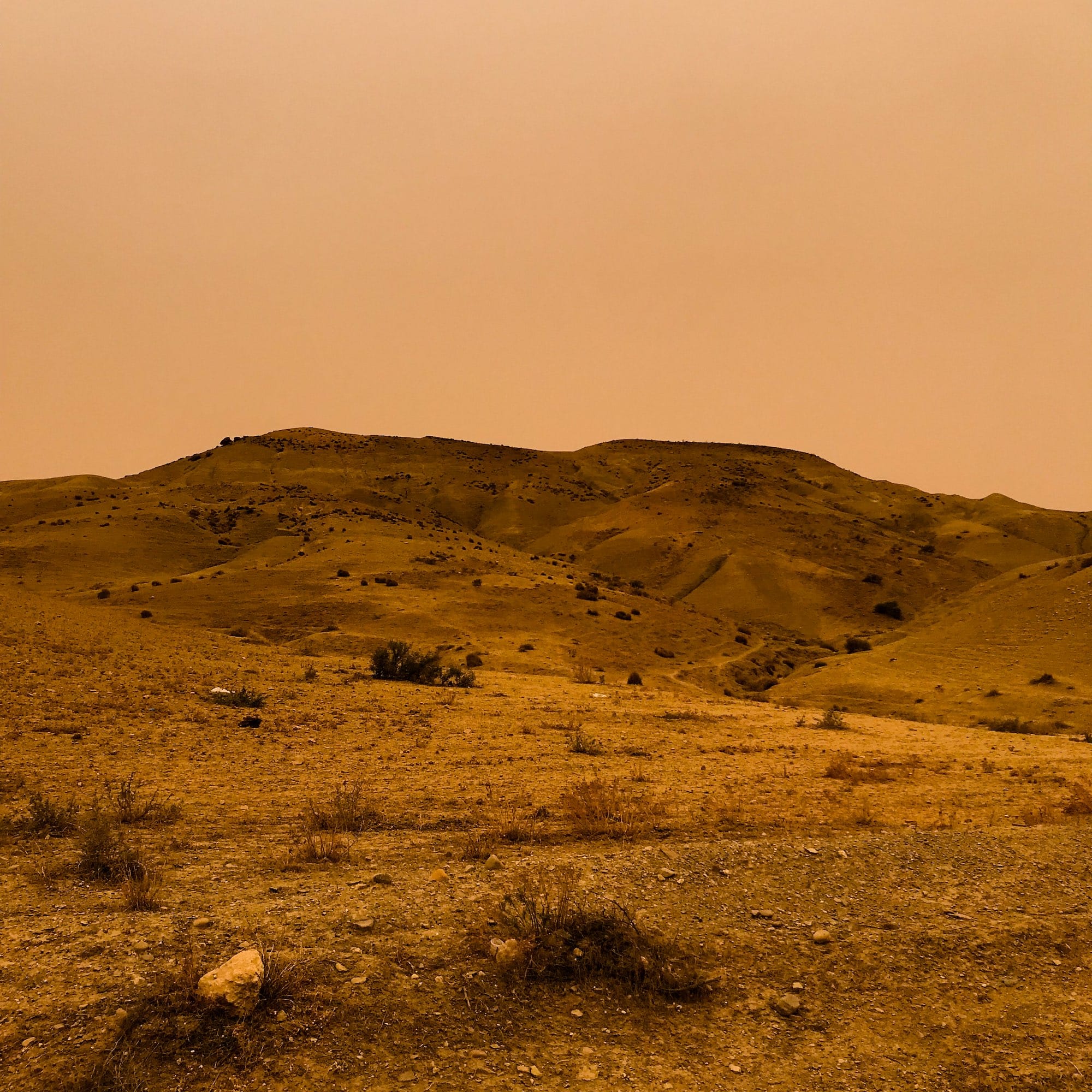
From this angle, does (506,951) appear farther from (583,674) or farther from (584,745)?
(583,674)

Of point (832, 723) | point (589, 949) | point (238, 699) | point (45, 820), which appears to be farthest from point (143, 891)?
point (832, 723)

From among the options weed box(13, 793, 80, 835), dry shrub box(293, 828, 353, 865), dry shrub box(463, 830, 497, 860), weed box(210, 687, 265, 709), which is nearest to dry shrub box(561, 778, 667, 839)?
dry shrub box(463, 830, 497, 860)

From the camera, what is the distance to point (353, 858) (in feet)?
23.0

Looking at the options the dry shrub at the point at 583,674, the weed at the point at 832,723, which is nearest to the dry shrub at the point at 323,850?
the weed at the point at 832,723

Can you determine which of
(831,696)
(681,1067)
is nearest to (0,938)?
(681,1067)

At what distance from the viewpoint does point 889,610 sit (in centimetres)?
5459

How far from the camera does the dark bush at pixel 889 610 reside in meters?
53.8

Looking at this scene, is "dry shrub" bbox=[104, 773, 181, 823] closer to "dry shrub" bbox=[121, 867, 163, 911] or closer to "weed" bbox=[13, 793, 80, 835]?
"weed" bbox=[13, 793, 80, 835]

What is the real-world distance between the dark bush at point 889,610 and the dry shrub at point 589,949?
5303 centimetres

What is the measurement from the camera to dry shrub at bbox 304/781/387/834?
7941mm

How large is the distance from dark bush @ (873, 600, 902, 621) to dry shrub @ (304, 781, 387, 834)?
169 ft

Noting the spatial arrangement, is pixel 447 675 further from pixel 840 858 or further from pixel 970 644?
pixel 970 644

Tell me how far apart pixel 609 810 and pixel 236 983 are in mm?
4958

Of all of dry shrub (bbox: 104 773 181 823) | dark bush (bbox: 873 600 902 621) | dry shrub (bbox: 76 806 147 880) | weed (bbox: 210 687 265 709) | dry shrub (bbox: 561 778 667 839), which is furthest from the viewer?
dark bush (bbox: 873 600 902 621)
